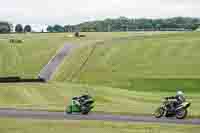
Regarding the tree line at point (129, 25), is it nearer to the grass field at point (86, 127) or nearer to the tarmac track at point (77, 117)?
the tarmac track at point (77, 117)

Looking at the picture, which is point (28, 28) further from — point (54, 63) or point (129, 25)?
point (54, 63)

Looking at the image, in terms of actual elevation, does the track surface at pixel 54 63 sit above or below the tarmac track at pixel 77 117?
below

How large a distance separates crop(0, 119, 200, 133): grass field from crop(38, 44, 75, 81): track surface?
33.6 m

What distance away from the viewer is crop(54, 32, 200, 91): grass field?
5816 cm

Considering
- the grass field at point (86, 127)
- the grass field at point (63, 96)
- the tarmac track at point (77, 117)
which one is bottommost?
the grass field at point (63, 96)

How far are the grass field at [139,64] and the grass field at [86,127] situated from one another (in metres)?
28.8

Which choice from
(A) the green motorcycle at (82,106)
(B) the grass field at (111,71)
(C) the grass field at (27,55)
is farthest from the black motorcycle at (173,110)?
(C) the grass field at (27,55)

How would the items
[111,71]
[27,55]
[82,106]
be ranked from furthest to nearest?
[27,55], [111,71], [82,106]

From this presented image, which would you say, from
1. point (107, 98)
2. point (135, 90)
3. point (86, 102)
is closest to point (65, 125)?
point (86, 102)

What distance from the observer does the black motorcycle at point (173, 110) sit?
92.5 feet

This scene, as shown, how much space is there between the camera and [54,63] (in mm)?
72438

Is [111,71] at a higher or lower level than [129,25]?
lower

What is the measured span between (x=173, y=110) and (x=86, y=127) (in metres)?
5.42

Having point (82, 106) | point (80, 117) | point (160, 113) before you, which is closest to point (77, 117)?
point (80, 117)
